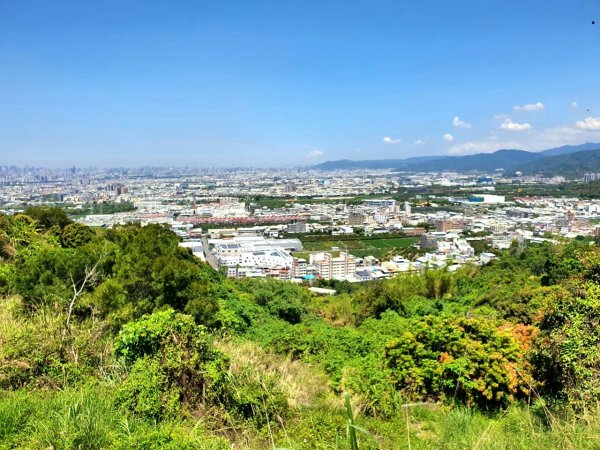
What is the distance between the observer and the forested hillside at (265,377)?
226 cm

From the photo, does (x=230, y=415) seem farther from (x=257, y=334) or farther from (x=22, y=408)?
(x=257, y=334)

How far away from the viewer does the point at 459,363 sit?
3943 mm

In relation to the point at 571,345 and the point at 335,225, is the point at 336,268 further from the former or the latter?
the point at 571,345

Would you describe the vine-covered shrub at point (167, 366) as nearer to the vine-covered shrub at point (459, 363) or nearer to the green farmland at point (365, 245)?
the vine-covered shrub at point (459, 363)

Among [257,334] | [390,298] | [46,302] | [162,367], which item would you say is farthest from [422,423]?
[390,298]

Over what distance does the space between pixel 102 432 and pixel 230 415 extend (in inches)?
31.5

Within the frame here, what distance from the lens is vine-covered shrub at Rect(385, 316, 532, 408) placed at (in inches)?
150

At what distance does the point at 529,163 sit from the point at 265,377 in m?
146

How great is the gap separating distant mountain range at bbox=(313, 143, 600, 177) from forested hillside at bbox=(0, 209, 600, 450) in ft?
328

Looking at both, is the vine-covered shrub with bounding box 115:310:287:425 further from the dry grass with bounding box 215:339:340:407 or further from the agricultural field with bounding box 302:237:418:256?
the agricultural field with bounding box 302:237:418:256

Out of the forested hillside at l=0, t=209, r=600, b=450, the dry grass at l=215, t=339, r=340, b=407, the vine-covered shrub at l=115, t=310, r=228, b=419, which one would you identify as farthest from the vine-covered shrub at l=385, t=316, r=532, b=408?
the vine-covered shrub at l=115, t=310, r=228, b=419

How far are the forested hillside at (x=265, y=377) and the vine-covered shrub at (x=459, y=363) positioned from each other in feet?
0.04

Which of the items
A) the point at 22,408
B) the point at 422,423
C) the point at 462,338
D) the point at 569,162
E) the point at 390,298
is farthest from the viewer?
the point at 569,162

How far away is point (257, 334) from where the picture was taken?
6.20m
